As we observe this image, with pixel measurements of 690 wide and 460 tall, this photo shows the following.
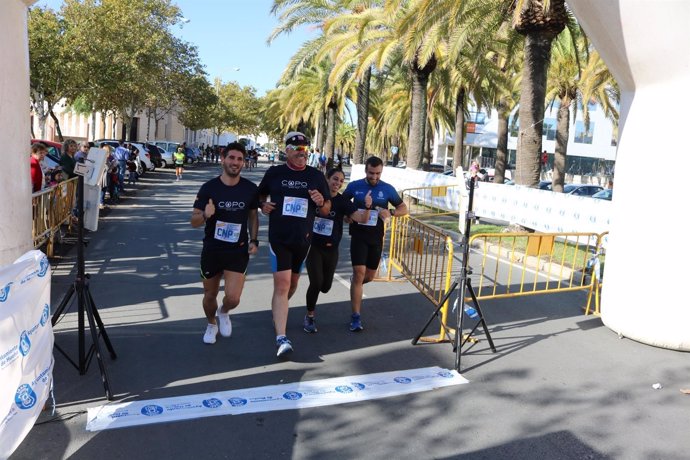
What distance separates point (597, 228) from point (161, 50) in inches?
1154

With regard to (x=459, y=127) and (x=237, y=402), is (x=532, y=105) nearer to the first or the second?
(x=237, y=402)

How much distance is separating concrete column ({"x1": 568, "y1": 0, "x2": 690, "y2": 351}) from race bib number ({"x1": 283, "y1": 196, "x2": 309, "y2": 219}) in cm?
353

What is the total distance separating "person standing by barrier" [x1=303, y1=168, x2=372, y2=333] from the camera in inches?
252

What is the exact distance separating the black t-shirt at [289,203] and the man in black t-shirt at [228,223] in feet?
0.70

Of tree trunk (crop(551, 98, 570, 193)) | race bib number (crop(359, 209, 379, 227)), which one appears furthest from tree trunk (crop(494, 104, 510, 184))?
race bib number (crop(359, 209, 379, 227))

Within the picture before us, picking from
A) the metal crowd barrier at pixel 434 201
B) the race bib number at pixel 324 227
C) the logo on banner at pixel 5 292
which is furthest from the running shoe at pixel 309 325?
the metal crowd barrier at pixel 434 201

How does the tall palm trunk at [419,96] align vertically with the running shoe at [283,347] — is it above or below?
above

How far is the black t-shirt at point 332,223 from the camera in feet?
21.0

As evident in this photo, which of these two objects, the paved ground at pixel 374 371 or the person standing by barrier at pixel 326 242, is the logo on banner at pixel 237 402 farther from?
the person standing by barrier at pixel 326 242

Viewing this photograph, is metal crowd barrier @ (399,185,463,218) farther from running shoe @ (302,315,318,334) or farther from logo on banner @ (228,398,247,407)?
logo on banner @ (228,398,247,407)

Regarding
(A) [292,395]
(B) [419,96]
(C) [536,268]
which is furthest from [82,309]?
(B) [419,96]

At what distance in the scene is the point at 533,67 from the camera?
13.8 m

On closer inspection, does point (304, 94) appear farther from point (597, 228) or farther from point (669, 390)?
point (669, 390)

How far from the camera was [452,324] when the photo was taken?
720 centimetres
